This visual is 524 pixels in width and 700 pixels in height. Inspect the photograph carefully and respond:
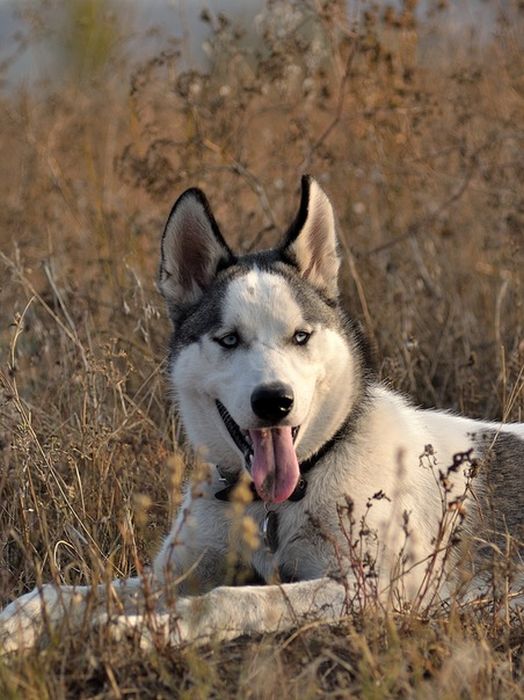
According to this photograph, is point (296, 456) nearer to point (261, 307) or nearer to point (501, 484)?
point (261, 307)

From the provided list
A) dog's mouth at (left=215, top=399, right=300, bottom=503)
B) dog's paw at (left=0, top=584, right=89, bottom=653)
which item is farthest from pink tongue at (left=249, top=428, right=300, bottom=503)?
dog's paw at (left=0, top=584, right=89, bottom=653)

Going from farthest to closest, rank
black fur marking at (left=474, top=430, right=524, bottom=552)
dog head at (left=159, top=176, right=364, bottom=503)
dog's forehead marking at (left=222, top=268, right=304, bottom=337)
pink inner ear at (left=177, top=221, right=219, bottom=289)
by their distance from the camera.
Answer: pink inner ear at (left=177, top=221, right=219, bottom=289) < black fur marking at (left=474, top=430, right=524, bottom=552) < dog's forehead marking at (left=222, top=268, right=304, bottom=337) < dog head at (left=159, top=176, right=364, bottom=503)

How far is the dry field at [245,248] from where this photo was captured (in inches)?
120

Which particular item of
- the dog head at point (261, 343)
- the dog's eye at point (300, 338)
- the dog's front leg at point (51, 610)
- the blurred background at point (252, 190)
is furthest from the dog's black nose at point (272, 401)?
the blurred background at point (252, 190)

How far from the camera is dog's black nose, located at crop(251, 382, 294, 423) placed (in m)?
3.56

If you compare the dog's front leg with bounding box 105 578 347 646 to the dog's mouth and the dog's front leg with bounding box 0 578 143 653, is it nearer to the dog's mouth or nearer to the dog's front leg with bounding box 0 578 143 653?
the dog's front leg with bounding box 0 578 143 653

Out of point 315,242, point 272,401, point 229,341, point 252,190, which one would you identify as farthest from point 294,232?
point 252,190

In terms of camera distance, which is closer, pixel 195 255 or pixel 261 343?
pixel 261 343

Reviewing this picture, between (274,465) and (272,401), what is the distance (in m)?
0.29

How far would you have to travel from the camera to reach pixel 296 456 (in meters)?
3.88

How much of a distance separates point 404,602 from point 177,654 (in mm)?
811

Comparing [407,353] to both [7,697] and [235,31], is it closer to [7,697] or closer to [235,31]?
[235,31]

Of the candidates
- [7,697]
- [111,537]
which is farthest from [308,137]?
[7,697]

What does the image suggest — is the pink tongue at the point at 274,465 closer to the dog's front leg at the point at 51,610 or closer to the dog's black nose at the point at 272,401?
the dog's black nose at the point at 272,401
